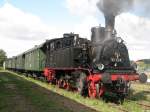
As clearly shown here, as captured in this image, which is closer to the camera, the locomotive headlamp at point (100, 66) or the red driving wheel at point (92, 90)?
the locomotive headlamp at point (100, 66)

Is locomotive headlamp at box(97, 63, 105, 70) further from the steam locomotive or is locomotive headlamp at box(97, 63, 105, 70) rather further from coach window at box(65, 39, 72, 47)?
coach window at box(65, 39, 72, 47)

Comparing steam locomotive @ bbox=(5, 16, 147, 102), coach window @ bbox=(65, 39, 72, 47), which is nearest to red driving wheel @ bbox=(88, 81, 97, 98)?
steam locomotive @ bbox=(5, 16, 147, 102)

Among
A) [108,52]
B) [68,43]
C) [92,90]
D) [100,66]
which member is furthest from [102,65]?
[68,43]

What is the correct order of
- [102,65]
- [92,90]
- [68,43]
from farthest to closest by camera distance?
[68,43], [92,90], [102,65]

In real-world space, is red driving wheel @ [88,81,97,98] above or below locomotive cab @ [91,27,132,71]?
below

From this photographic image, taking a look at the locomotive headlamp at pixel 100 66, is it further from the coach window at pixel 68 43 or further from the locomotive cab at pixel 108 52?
the coach window at pixel 68 43

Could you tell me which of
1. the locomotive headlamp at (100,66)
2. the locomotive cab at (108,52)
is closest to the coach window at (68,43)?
the locomotive cab at (108,52)

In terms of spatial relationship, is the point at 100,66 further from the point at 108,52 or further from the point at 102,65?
the point at 108,52

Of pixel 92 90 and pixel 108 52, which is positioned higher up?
pixel 108 52

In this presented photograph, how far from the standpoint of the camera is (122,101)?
15.9 m

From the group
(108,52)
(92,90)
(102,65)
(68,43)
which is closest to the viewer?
(102,65)

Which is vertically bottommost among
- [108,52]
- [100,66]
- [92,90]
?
[92,90]

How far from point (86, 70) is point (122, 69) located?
1881 millimetres

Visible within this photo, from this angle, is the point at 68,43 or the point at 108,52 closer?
the point at 108,52
